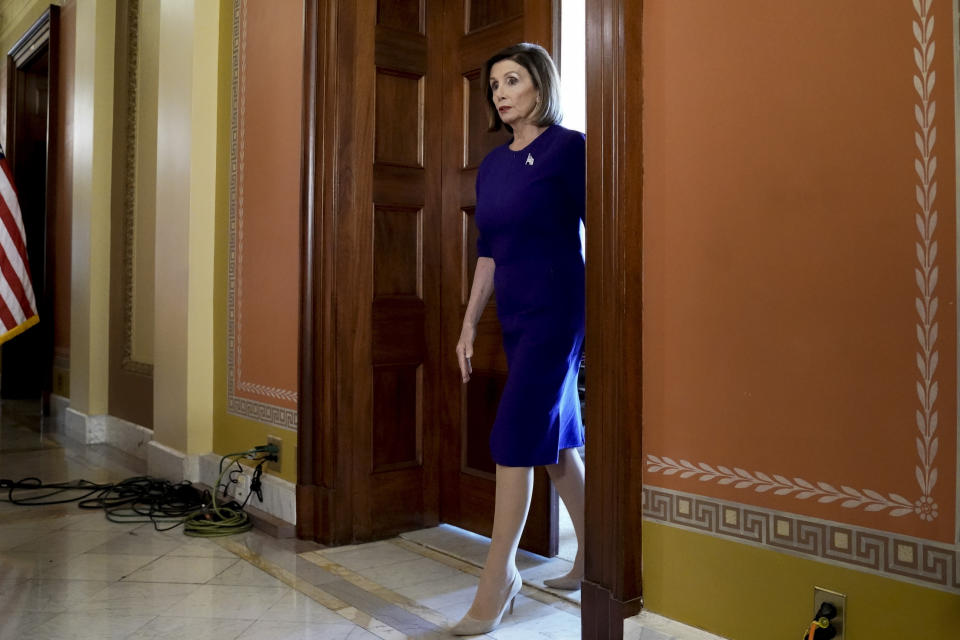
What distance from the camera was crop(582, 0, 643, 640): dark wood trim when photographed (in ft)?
6.01

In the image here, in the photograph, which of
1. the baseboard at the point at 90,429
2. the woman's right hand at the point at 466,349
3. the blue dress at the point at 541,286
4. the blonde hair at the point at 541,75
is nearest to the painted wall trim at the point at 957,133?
the blue dress at the point at 541,286

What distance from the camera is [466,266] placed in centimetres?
319

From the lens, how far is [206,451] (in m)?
3.92

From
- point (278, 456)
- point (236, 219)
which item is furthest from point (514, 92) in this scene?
point (236, 219)

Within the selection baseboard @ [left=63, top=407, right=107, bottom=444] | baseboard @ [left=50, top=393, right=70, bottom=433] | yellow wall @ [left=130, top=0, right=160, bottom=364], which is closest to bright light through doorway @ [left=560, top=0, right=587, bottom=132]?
yellow wall @ [left=130, top=0, right=160, bottom=364]

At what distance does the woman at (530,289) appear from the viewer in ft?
7.16

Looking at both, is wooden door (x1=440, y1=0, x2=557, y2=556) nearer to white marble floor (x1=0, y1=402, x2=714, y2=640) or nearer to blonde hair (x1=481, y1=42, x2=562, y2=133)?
white marble floor (x1=0, y1=402, x2=714, y2=640)

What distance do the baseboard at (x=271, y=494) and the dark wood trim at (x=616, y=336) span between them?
1.68 metres

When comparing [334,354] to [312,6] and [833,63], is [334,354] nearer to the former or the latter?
[312,6]

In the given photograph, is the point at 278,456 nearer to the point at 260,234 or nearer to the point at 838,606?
the point at 260,234

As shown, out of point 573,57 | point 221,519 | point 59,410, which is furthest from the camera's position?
point 59,410

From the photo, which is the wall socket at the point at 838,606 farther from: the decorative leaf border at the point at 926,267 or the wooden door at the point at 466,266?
the wooden door at the point at 466,266

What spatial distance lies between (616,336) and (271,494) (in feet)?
6.71

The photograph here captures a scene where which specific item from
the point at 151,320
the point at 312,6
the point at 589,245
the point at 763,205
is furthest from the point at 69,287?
the point at 763,205
